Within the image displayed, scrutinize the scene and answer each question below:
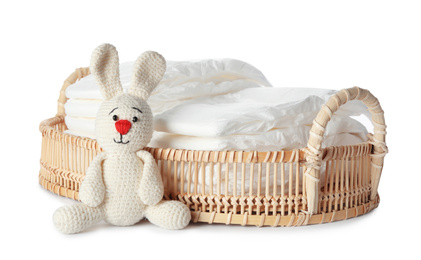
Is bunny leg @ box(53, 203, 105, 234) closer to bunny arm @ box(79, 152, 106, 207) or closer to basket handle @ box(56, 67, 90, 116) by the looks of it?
bunny arm @ box(79, 152, 106, 207)

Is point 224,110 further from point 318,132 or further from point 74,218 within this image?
point 74,218

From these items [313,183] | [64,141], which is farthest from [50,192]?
[313,183]

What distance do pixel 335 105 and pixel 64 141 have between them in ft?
4.05

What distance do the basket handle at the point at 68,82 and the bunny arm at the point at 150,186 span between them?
45.6 inches

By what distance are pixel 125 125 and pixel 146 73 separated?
271mm

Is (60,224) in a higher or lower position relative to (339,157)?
lower

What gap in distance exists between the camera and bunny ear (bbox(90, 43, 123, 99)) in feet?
8.86

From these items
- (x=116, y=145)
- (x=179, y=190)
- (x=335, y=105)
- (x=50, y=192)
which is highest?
(x=335, y=105)

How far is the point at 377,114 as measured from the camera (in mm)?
2836

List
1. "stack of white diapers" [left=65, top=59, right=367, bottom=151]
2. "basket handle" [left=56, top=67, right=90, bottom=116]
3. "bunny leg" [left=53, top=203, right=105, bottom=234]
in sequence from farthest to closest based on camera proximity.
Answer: "basket handle" [left=56, top=67, right=90, bottom=116] → "stack of white diapers" [left=65, top=59, right=367, bottom=151] → "bunny leg" [left=53, top=203, right=105, bottom=234]

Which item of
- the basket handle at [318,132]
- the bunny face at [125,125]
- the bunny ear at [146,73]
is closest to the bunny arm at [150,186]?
the bunny face at [125,125]

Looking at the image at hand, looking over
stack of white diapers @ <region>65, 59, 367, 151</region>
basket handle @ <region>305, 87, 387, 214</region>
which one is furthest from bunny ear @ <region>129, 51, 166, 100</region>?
basket handle @ <region>305, 87, 387, 214</region>

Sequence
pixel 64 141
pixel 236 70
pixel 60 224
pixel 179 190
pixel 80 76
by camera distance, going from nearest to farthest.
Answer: pixel 60 224 < pixel 179 190 < pixel 64 141 < pixel 236 70 < pixel 80 76

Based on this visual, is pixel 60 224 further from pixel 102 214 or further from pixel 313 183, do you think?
pixel 313 183
